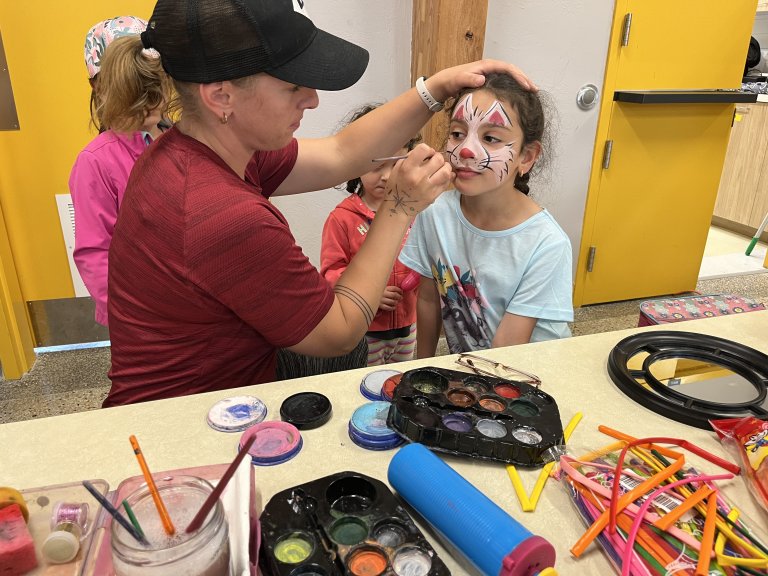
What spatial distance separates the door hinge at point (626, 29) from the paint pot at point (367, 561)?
2.44 metres

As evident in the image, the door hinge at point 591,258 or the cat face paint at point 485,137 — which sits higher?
the cat face paint at point 485,137

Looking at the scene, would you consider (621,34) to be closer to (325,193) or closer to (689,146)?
(689,146)

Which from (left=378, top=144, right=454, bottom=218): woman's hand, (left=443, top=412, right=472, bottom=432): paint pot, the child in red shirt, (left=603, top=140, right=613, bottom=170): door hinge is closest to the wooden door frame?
the child in red shirt

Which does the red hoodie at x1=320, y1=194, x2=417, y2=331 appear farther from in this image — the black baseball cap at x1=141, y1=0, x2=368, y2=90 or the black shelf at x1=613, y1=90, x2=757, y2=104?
the black shelf at x1=613, y1=90, x2=757, y2=104

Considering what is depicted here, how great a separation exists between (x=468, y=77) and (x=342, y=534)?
38.0 inches

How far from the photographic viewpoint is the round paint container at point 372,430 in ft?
2.43

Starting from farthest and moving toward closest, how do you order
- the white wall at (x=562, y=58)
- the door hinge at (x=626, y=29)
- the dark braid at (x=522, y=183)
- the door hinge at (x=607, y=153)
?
the door hinge at (x=607, y=153) < the door hinge at (x=626, y=29) < the white wall at (x=562, y=58) < the dark braid at (x=522, y=183)

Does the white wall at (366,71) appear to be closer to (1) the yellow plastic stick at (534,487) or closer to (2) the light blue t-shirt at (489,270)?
(2) the light blue t-shirt at (489,270)

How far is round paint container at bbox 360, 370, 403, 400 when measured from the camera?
2.77 feet

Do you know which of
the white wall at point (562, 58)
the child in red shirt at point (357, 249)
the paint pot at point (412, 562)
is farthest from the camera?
the white wall at point (562, 58)

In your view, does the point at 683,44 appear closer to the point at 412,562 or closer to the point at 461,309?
the point at 461,309

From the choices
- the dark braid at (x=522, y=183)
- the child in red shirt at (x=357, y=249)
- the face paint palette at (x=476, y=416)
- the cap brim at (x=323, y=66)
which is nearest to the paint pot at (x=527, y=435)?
the face paint palette at (x=476, y=416)

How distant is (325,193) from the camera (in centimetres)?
228

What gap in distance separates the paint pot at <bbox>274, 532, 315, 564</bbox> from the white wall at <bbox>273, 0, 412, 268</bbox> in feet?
5.90
